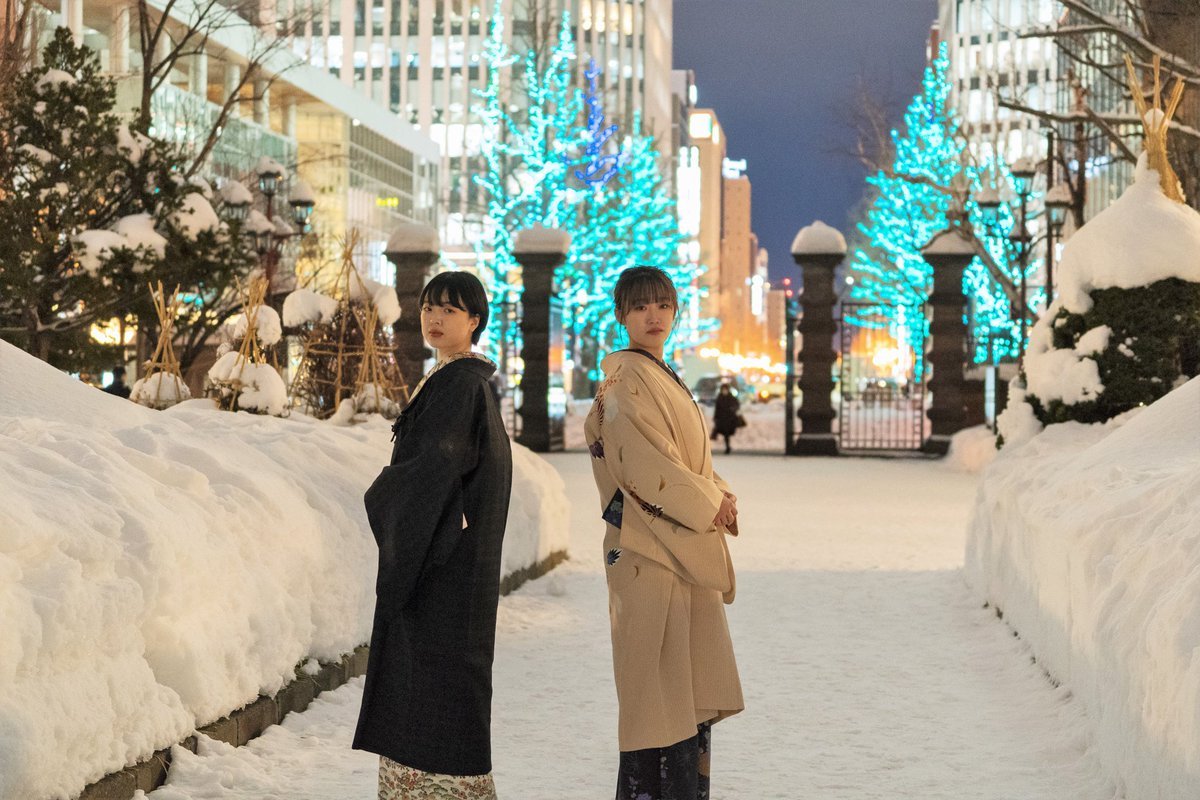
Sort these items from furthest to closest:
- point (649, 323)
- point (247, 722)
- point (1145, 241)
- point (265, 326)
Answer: point (265, 326)
point (1145, 241)
point (247, 722)
point (649, 323)

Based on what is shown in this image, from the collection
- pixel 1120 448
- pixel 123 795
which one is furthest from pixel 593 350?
pixel 123 795

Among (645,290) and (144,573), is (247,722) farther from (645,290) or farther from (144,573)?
(645,290)

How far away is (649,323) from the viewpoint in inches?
175

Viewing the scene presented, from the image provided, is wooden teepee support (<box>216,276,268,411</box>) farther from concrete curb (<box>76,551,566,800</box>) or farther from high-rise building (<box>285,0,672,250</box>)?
high-rise building (<box>285,0,672,250</box>)

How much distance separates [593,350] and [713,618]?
42861mm

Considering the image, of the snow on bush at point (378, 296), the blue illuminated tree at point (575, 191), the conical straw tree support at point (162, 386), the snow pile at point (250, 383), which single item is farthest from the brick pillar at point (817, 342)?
the conical straw tree support at point (162, 386)

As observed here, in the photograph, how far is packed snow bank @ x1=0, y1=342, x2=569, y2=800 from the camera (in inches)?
171

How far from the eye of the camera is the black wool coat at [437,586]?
407cm

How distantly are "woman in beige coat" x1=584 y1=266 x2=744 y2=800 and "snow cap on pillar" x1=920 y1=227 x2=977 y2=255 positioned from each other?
70.1 ft

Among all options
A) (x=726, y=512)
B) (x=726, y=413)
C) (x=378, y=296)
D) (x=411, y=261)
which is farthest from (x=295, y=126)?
(x=726, y=512)

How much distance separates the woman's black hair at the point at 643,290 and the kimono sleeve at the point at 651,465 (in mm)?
284

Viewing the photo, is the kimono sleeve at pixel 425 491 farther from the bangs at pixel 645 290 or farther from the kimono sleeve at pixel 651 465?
the bangs at pixel 645 290

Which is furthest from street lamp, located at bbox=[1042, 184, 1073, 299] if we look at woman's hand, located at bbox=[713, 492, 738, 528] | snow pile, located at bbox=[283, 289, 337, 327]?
woman's hand, located at bbox=[713, 492, 738, 528]

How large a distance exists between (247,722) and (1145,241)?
7772 millimetres
